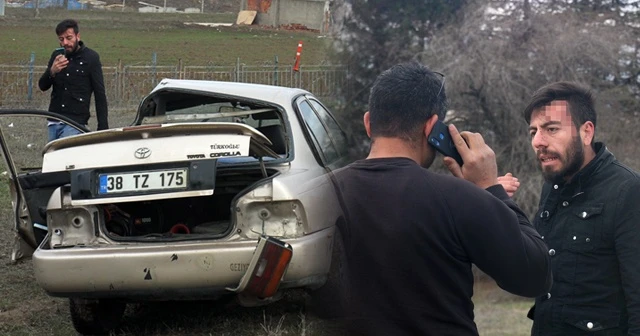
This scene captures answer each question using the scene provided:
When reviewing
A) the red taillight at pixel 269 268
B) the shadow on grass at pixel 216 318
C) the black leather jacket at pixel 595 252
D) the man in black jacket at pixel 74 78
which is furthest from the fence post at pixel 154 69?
the black leather jacket at pixel 595 252

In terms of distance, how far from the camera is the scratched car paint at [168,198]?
3291mm

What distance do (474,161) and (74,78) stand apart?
493 centimetres

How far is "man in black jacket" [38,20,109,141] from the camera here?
5.80m

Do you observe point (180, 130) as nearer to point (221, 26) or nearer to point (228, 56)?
point (221, 26)

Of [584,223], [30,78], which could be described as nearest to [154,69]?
[30,78]

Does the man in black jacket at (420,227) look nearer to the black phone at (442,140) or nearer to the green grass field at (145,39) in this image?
the black phone at (442,140)

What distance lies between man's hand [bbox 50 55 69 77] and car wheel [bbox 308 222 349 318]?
15.3 feet

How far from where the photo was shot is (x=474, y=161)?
133 centimetres

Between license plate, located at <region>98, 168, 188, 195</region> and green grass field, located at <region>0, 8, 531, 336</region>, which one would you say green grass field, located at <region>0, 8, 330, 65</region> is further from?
license plate, located at <region>98, 168, 188, 195</region>

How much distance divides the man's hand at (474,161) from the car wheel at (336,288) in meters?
0.22

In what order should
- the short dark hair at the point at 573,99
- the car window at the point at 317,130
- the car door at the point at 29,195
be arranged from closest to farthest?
the short dark hair at the point at 573,99, the car window at the point at 317,130, the car door at the point at 29,195

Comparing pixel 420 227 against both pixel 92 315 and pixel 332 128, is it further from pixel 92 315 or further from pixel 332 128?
pixel 92 315

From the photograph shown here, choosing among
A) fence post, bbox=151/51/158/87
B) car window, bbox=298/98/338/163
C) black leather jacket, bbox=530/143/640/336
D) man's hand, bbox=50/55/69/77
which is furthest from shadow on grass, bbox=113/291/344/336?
fence post, bbox=151/51/158/87

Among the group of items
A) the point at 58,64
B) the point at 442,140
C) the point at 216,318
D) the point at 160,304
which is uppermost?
the point at 442,140
